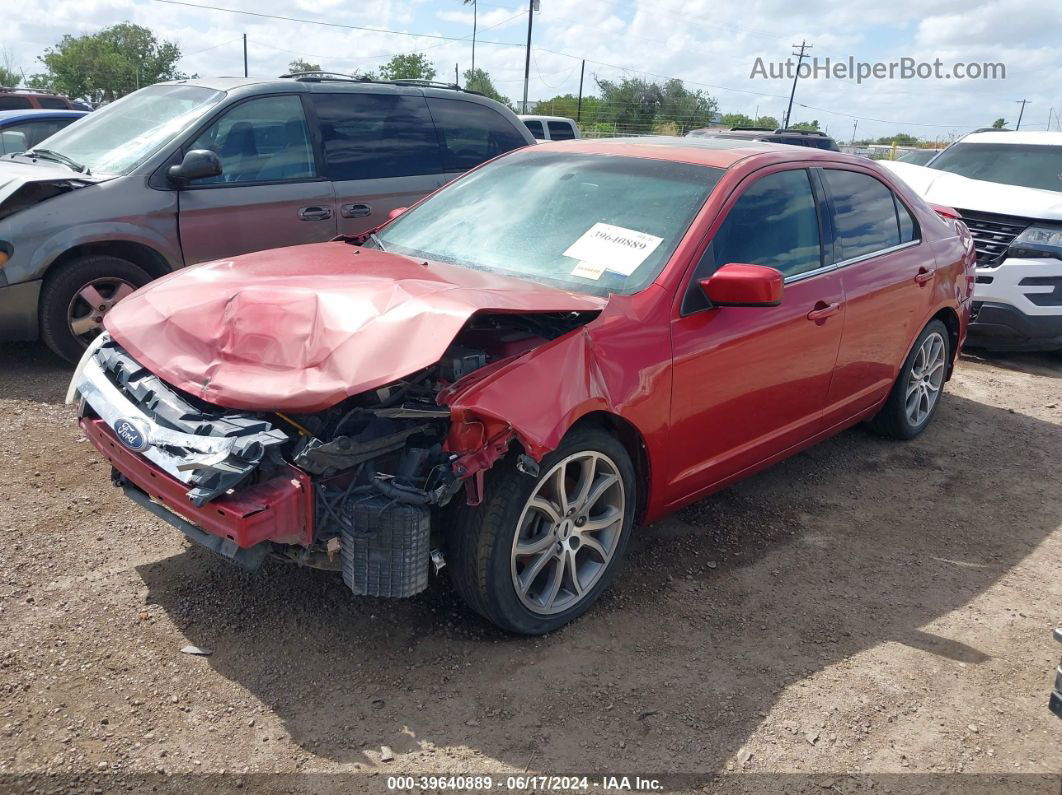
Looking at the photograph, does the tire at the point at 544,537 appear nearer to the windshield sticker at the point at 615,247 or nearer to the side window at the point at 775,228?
the windshield sticker at the point at 615,247

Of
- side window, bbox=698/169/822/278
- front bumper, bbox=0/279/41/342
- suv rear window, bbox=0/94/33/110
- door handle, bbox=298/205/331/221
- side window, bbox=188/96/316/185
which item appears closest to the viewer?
side window, bbox=698/169/822/278

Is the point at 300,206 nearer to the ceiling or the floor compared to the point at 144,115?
nearer to the floor

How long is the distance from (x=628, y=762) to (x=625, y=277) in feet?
5.88

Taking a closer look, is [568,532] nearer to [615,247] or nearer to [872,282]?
[615,247]

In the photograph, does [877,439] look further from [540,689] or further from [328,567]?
[328,567]

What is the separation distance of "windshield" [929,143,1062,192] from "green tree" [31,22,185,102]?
5074cm

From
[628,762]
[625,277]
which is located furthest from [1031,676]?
[625,277]

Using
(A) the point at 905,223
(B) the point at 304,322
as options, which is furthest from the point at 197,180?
(A) the point at 905,223

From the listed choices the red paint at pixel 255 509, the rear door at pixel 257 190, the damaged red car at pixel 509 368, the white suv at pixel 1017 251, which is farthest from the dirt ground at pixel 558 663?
the white suv at pixel 1017 251

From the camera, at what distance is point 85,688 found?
9.17 feet

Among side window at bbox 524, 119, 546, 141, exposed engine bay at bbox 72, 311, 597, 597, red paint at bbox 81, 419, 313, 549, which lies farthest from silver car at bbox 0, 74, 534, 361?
side window at bbox 524, 119, 546, 141

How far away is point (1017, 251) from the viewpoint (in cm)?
757

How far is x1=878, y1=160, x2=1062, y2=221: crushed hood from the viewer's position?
25.1 ft

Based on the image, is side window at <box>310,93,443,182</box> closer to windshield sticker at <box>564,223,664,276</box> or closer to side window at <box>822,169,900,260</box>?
windshield sticker at <box>564,223,664,276</box>
